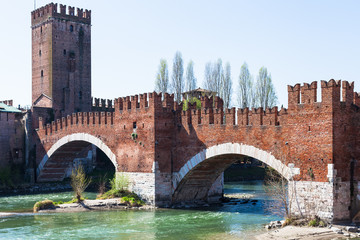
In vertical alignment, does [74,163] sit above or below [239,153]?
below

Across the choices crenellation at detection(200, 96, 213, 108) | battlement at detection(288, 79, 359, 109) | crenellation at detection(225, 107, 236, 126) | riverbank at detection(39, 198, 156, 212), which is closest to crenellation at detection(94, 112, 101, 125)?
riverbank at detection(39, 198, 156, 212)

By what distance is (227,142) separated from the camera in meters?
22.3

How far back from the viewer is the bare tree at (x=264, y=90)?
1656 inches

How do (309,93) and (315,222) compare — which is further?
(309,93)

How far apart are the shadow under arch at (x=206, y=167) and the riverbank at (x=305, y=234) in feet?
9.03

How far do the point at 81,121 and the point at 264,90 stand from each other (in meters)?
16.3

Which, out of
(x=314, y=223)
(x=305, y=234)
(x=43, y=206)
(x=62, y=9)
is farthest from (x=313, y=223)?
(x=62, y=9)

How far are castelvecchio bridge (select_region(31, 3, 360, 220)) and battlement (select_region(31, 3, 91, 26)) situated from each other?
527mm

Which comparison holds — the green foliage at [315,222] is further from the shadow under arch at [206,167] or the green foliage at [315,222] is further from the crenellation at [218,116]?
the crenellation at [218,116]

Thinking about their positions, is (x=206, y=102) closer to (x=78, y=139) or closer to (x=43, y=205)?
(x=43, y=205)

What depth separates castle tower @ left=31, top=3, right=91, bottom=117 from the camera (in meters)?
44.6

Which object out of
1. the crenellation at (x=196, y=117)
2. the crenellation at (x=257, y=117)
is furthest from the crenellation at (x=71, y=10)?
the crenellation at (x=257, y=117)

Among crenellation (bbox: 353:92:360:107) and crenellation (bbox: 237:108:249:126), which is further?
crenellation (bbox: 237:108:249:126)

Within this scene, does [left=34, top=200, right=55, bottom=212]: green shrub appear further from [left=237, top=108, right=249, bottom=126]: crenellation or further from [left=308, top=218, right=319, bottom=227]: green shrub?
[left=308, top=218, right=319, bottom=227]: green shrub
